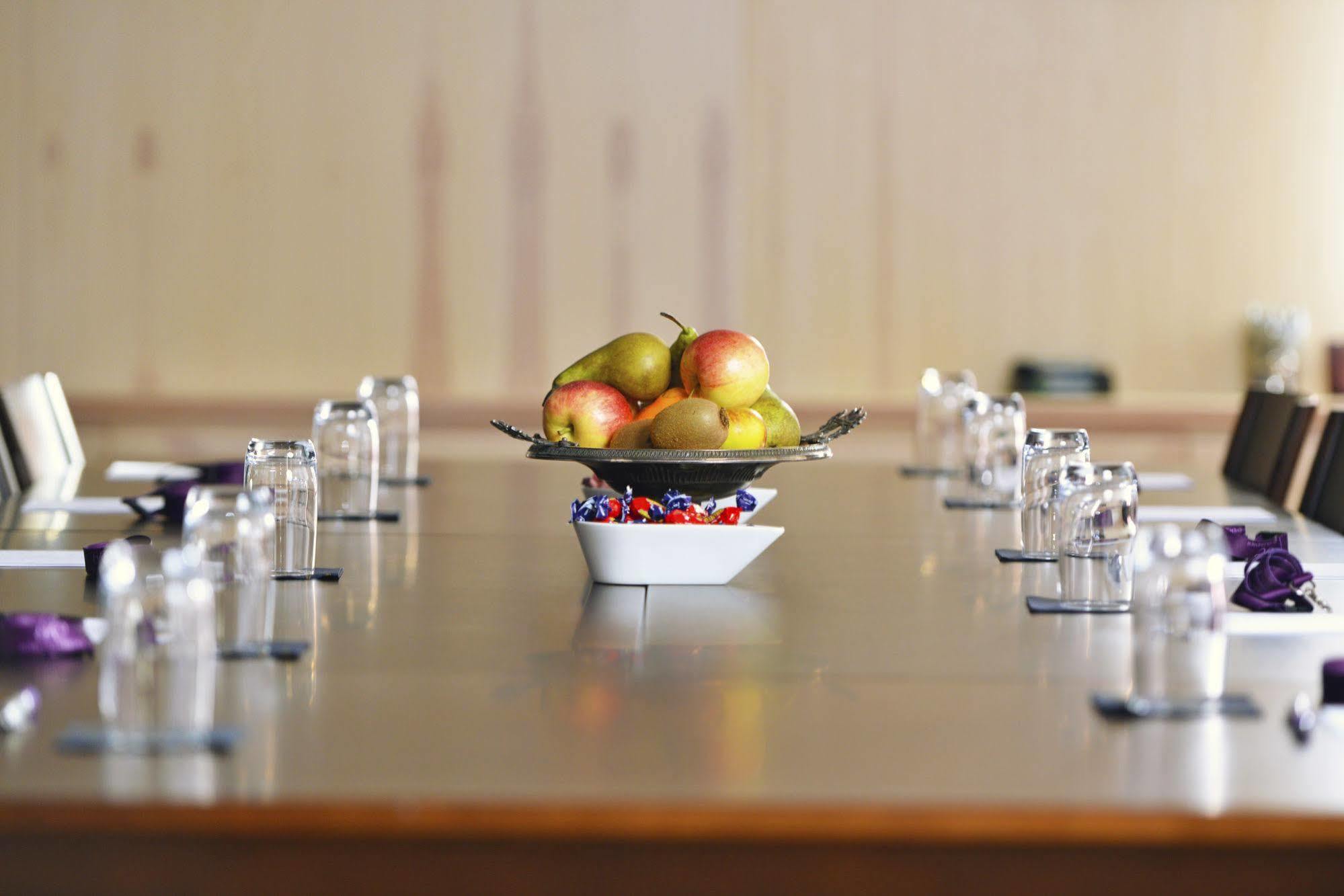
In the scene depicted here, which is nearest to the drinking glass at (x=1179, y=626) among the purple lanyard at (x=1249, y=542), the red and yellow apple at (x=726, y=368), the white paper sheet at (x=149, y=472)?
the purple lanyard at (x=1249, y=542)

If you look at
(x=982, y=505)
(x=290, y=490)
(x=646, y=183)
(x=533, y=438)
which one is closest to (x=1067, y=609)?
(x=533, y=438)

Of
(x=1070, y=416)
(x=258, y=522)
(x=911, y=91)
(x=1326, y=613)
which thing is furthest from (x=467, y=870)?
(x=911, y=91)

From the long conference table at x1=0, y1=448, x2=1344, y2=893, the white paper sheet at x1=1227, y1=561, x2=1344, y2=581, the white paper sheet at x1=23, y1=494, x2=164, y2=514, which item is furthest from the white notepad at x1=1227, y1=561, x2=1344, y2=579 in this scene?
the white paper sheet at x1=23, y1=494, x2=164, y2=514

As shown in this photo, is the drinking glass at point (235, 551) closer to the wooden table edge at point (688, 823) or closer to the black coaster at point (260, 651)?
the black coaster at point (260, 651)

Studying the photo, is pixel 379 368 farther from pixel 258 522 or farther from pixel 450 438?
pixel 258 522

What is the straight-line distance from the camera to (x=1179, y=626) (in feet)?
3.65

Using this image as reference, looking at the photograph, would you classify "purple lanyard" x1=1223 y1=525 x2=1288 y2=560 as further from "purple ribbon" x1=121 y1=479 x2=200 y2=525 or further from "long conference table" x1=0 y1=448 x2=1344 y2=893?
"purple ribbon" x1=121 y1=479 x2=200 y2=525

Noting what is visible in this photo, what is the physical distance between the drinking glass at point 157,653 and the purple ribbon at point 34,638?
0.24 metres

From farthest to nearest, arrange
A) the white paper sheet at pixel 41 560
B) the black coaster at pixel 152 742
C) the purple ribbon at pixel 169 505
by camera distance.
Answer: the purple ribbon at pixel 169 505 → the white paper sheet at pixel 41 560 → the black coaster at pixel 152 742

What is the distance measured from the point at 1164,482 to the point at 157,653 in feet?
7.50

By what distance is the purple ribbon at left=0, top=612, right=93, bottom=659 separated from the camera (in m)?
1.25

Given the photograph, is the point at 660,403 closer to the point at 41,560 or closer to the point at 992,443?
the point at 41,560

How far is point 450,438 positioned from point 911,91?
75.9 inches

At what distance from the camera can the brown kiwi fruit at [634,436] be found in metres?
1.91
